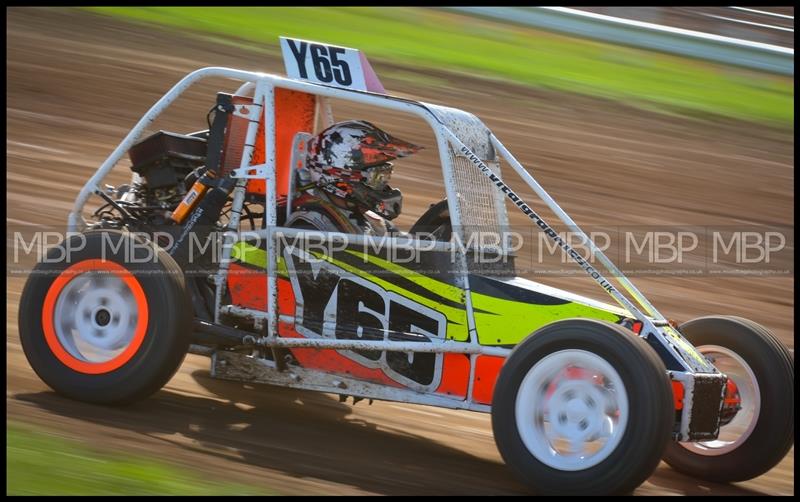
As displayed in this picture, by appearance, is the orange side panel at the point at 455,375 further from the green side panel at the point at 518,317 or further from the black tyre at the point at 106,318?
the black tyre at the point at 106,318

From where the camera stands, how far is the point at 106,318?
6.25 meters

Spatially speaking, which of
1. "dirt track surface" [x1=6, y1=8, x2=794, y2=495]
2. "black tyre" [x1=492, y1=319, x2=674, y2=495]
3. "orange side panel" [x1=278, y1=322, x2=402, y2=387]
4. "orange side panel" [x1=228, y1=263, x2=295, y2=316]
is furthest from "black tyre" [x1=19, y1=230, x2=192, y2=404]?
"black tyre" [x1=492, y1=319, x2=674, y2=495]

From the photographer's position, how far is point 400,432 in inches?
257

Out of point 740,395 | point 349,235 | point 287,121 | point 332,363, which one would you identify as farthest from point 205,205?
point 740,395

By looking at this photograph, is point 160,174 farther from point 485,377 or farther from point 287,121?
point 485,377

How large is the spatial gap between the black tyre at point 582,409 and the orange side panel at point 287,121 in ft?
7.15

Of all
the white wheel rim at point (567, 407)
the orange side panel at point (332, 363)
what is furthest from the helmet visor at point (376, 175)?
the white wheel rim at point (567, 407)

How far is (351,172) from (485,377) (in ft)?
5.02

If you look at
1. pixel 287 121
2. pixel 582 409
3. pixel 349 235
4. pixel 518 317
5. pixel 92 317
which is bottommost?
pixel 582 409

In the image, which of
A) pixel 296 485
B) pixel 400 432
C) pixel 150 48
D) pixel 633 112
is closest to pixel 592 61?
pixel 633 112

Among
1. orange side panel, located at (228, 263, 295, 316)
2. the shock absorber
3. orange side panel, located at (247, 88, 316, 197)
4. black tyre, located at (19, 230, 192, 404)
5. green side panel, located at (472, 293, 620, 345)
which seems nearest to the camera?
green side panel, located at (472, 293, 620, 345)

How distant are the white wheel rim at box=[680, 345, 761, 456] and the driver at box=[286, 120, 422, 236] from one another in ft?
6.46

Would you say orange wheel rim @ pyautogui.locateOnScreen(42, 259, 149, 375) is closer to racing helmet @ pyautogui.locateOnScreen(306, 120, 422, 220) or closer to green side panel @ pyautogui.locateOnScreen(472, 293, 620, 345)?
racing helmet @ pyautogui.locateOnScreen(306, 120, 422, 220)

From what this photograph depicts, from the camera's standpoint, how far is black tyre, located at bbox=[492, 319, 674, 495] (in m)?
4.95
